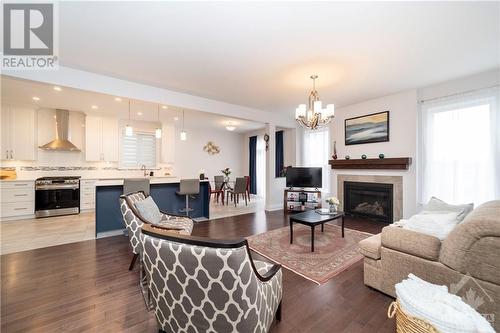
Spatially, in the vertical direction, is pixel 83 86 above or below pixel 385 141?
above

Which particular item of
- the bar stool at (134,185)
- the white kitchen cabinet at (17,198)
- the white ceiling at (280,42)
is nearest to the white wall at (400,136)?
the white ceiling at (280,42)

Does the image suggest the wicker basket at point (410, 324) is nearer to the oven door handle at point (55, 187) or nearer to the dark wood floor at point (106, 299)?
the dark wood floor at point (106, 299)

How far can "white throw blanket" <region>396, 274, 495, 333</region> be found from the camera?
3.65ft

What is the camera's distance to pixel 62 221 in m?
4.62

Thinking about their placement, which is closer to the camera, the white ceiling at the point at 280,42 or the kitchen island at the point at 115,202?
the white ceiling at the point at 280,42

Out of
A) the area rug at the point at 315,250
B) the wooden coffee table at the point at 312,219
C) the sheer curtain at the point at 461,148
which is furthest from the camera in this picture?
the sheer curtain at the point at 461,148

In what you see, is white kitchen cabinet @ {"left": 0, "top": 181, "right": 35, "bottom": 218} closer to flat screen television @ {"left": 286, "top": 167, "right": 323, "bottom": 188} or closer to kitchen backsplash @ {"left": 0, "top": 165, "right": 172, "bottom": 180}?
kitchen backsplash @ {"left": 0, "top": 165, "right": 172, "bottom": 180}

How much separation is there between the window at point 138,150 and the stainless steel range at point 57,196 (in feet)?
4.58

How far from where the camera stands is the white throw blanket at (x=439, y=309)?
1.11 meters

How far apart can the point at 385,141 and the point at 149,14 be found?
16.2ft

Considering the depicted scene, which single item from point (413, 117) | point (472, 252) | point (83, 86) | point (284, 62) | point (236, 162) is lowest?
point (472, 252)

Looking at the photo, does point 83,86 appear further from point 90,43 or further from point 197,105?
point 197,105

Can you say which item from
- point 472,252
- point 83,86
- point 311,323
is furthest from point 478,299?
point 83,86

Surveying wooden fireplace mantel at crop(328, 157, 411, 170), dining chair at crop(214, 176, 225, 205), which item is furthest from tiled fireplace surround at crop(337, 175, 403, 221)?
dining chair at crop(214, 176, 225, 205)
